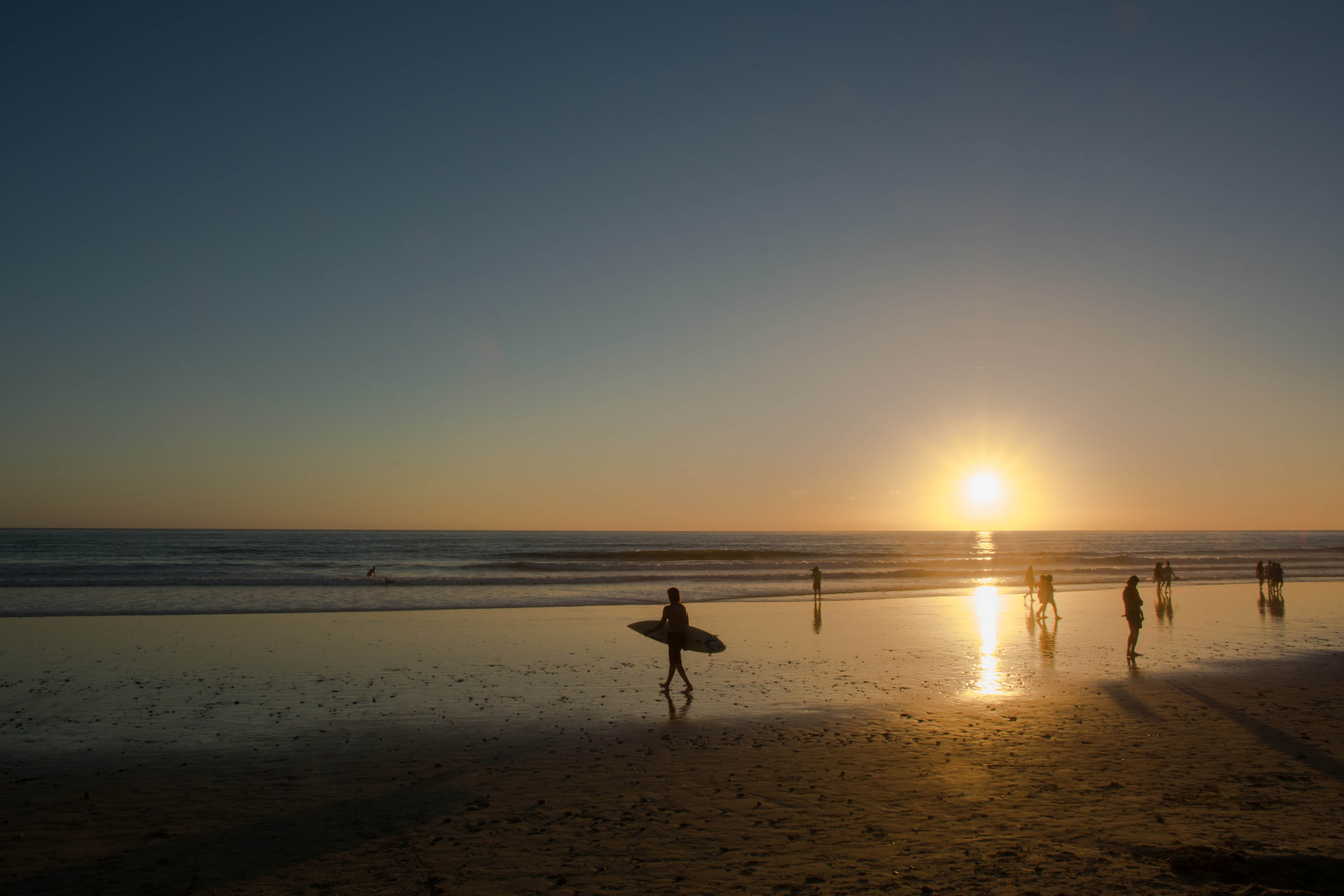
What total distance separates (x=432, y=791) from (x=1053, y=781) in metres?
6.95

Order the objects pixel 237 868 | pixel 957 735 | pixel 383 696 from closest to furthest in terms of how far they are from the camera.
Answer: pixel 237 868 < pixel 957 735 < pixel 383 696

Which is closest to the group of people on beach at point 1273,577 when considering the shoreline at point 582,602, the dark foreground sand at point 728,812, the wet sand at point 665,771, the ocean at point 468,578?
the shoreline at point 582,602

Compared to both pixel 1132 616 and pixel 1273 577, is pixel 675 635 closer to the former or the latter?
pixel 1132 616

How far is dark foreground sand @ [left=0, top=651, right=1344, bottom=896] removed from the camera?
627 cm

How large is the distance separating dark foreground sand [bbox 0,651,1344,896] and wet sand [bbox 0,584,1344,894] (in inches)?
1.6

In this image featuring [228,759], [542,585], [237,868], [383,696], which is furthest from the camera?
[542,585]

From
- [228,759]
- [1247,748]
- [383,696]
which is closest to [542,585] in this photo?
[383,696]

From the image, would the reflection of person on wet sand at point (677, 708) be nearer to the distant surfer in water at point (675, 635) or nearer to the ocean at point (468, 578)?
the distant surfer in water at point (675, 635)

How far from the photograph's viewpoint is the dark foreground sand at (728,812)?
6266 millimetres

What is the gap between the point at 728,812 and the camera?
781 centimetres

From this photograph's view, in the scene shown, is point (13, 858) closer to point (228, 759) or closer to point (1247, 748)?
point (228, 759)

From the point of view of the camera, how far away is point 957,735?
35.4 ft

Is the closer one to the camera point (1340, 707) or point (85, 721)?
point (85, 721)

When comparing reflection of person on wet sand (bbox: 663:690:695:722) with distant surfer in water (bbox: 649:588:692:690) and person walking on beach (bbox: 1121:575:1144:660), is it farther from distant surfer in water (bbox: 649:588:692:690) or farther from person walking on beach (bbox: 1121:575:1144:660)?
person walking on beach (bbox: 1121:575:1144:660)
